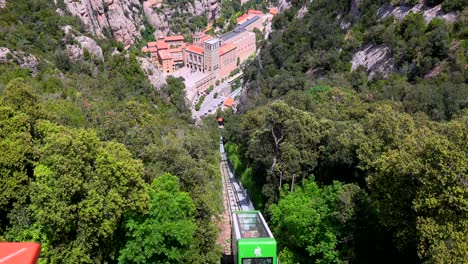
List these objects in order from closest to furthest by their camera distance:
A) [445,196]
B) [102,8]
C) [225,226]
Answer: [445,196] → [225,226] → [102,8]

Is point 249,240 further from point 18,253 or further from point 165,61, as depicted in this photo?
point 165,61

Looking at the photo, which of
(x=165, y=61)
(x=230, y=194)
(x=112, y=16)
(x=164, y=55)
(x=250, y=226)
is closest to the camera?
(x=250, y=226)

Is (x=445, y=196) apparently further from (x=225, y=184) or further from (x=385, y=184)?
(x=225, y=184)

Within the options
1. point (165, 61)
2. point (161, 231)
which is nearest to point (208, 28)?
point (165, 61)

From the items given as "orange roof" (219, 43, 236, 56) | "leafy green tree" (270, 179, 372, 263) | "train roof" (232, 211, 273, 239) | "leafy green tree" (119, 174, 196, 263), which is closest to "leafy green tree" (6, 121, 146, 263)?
"leafy green tree" (119, 174, 196, 263)

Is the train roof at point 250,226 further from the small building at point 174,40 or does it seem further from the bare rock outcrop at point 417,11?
the small building at point 174,40

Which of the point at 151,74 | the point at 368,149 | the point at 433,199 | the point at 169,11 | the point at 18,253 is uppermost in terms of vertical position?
the point at 169,11

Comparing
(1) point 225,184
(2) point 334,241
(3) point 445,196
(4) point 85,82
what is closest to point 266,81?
(1) point 225,184

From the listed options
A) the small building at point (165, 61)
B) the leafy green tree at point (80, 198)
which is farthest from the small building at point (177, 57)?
the leafy green tree at point (80, 198)
